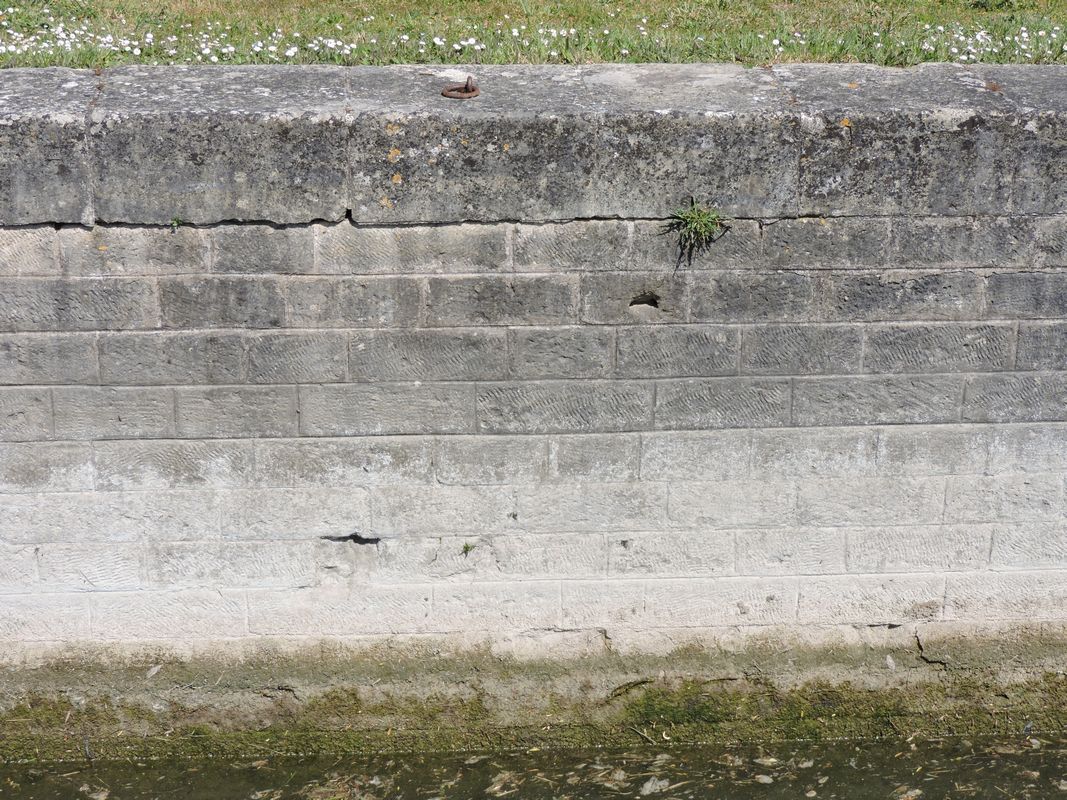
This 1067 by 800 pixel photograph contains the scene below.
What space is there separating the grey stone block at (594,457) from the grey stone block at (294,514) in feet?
2.59

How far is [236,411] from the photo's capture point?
4121 mm

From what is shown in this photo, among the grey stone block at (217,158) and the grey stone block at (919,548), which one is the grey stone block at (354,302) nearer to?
the grey stone block at (217,158)

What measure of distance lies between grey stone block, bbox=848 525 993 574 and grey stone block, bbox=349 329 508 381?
1694mm

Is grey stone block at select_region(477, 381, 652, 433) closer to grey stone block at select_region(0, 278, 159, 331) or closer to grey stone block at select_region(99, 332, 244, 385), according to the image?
grey stone block at select_region(99, 332, 244, 385)

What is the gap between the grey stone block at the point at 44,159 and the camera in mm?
3703

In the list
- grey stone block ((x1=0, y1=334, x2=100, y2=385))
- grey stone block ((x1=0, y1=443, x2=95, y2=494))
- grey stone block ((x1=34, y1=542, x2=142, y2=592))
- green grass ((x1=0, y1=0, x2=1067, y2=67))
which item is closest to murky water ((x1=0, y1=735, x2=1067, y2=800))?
grey stone block ((x1=34, y1=542, x2=142, y2=592))

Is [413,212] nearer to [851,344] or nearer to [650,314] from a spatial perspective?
[650,314]

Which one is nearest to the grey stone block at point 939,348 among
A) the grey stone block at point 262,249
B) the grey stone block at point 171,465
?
the grey stone block at point 262,249

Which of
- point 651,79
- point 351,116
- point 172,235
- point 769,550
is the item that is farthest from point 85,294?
point 769,550

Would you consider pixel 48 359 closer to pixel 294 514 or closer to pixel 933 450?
pixel 294 514

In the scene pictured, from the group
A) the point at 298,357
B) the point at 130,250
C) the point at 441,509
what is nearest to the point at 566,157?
the point at 298,357

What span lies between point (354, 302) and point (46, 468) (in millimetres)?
1387

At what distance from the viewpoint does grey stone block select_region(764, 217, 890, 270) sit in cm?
398

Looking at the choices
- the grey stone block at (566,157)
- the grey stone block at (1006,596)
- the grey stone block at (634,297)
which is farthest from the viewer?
the grey stone block at (1006,596)
